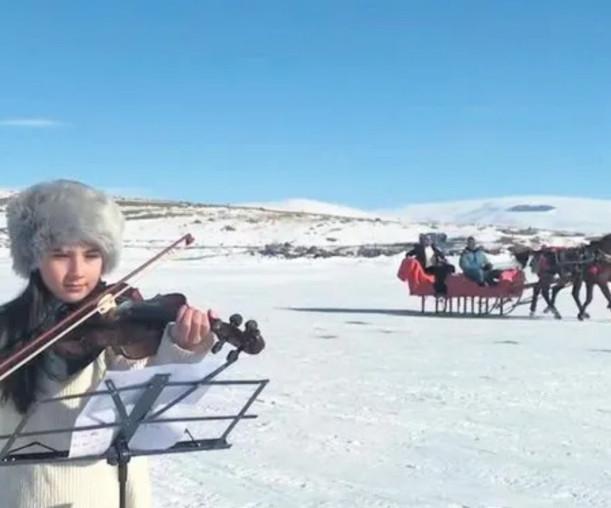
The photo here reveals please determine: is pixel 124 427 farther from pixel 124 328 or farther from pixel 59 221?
pixel 59 221

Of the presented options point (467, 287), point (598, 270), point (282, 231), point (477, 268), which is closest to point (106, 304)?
point (467, 287)

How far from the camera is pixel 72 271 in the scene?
10.5 feet

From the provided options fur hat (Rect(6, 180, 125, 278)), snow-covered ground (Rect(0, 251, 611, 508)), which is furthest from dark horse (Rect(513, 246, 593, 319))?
fur hat (Rect(6, 180, 125, 278))

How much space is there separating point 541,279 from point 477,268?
1101 mm

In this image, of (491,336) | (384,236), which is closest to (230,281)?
(491,336)

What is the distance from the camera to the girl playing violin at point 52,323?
122 inches

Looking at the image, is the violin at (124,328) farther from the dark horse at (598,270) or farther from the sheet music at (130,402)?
the dark horse at (598,270)

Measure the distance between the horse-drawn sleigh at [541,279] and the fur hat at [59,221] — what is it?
15628 mm

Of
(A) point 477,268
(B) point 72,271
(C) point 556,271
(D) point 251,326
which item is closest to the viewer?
(D) point 251,326

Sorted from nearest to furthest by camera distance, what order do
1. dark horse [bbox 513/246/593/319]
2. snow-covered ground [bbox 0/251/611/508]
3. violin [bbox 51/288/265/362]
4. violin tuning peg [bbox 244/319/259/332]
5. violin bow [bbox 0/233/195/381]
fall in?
violin tuning peg [bbox 244/319/259/332], violin bow [bbox 0/233/195/381], violin [bbox 51/288/265/362], snow-covered ground [bbox 0/251/611/508], dark horse [bbox 513/246/593/319]

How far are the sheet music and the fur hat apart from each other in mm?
479

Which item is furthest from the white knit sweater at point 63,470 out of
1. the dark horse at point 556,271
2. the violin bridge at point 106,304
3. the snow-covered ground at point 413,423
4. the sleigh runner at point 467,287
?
the dark horse at point 556,271

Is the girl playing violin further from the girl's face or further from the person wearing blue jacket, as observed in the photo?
the person wearing blue jacket

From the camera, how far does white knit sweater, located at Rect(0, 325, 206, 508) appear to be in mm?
3188
